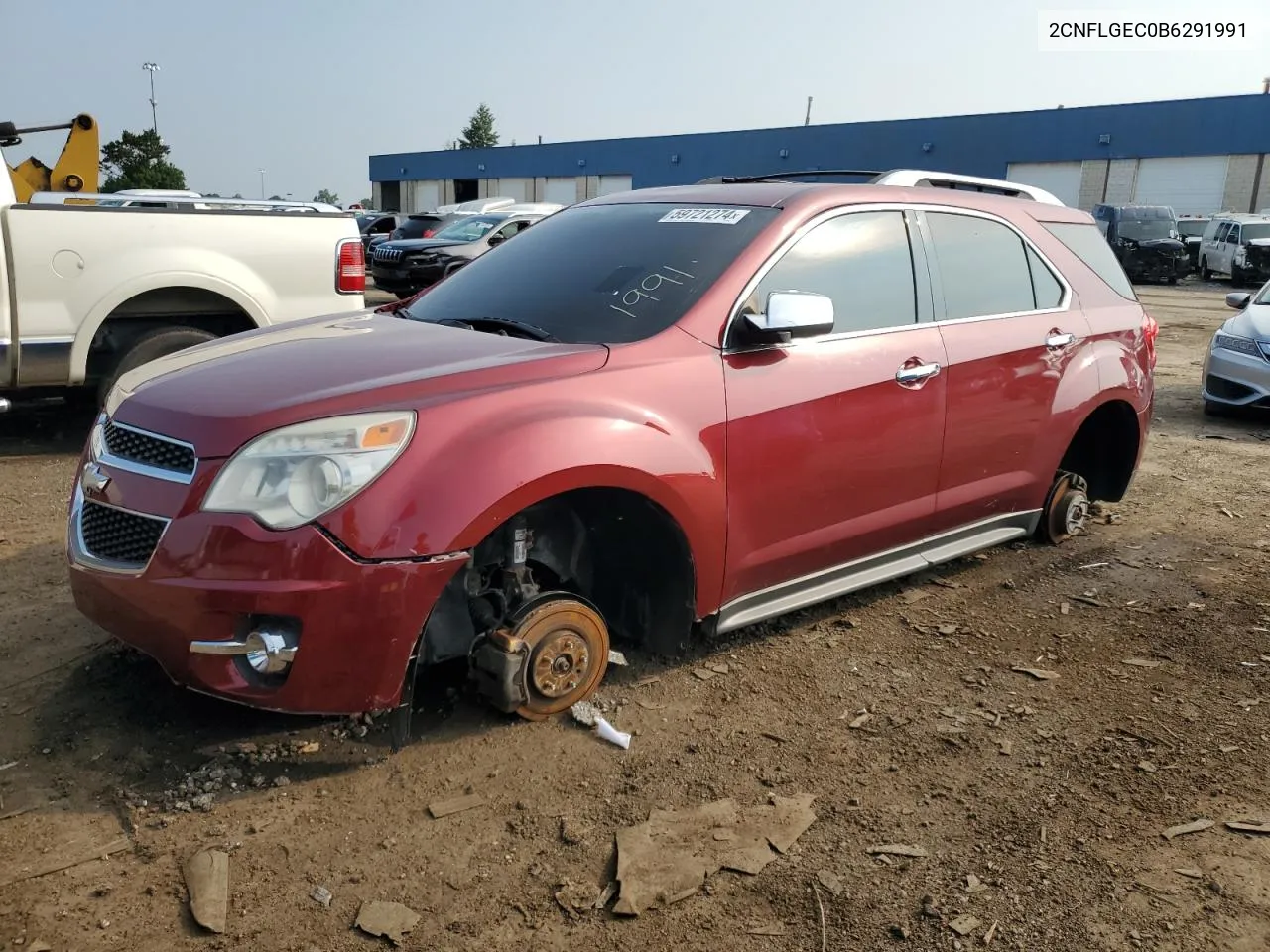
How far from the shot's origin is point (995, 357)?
4332 mm

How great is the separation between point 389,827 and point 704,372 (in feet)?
5.46

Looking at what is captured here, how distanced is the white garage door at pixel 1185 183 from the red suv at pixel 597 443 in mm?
38716

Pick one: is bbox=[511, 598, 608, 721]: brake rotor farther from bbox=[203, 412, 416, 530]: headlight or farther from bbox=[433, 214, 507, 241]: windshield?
bbox=[433, 214, 507, 241]: windshield

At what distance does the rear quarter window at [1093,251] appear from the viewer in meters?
5.00

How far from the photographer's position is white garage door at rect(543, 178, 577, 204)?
53188 millimetres

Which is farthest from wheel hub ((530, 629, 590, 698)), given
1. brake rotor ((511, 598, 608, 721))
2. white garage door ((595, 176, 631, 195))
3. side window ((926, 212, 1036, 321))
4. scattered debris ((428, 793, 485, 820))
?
white garage door ((595, 176, 631, 195))

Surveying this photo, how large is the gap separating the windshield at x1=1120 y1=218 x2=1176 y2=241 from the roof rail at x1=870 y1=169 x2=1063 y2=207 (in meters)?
25.3

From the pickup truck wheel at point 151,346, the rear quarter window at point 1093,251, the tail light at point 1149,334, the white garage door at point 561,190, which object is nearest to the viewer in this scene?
the rear quarter window at point 1093,251

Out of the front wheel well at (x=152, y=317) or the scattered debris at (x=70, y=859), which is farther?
the front wheel well at (x=152, y=317)

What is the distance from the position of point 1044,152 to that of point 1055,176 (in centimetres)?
105

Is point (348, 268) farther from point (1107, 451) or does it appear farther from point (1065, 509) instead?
point (1107, 451)

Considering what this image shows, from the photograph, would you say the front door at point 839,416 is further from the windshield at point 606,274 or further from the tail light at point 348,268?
Answer: the tail light at point 348,268

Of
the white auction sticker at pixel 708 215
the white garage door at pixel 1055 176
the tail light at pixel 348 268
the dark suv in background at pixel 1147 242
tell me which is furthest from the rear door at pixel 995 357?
the white garage door at pixel 1055 176

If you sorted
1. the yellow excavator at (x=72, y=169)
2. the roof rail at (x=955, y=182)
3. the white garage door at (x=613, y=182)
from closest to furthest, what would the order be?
the roof rail at (x=955, y=182)
the yellow excavator at (x=72, y=169)
the white garage door at (x=613, y=182)
